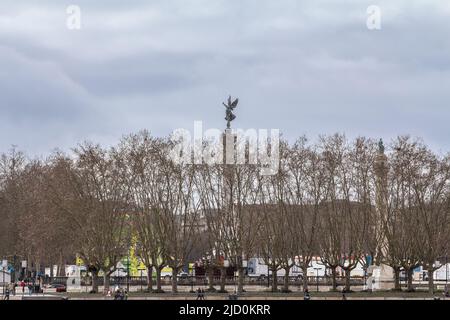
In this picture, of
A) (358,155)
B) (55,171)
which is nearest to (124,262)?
(55,171)

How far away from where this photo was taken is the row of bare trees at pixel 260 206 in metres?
87.8

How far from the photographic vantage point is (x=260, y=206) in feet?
299

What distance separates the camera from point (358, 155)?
90.3m

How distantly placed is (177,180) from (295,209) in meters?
12.9

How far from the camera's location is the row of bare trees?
8781 centimetres

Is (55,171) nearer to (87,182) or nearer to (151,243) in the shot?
(87,182)
